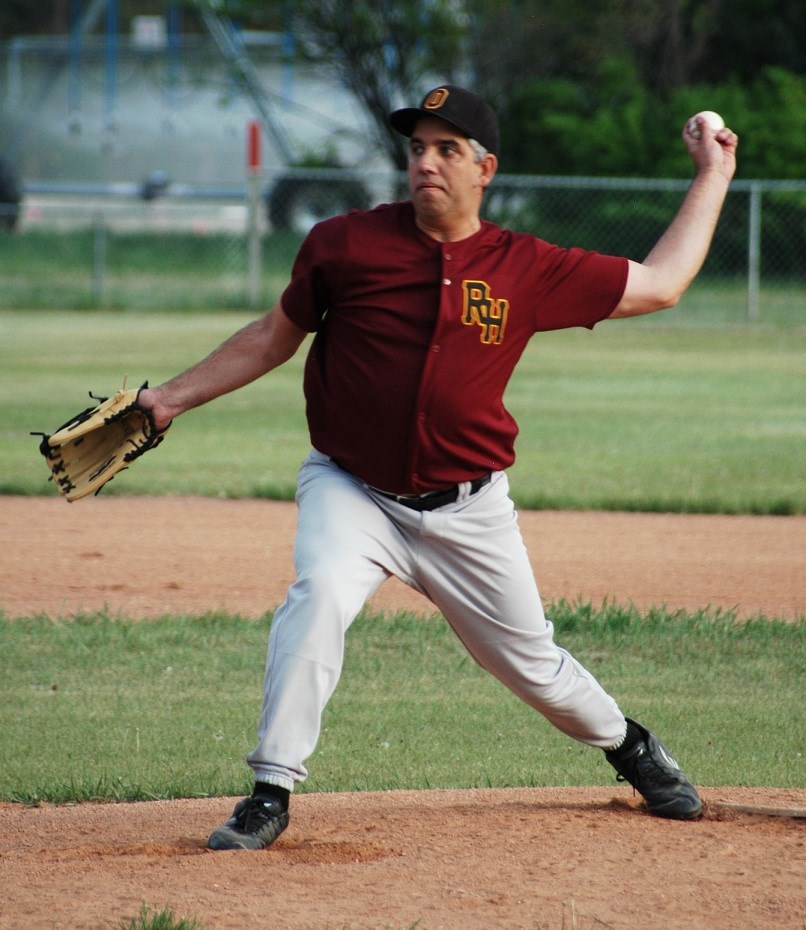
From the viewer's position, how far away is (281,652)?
3770 millimetres

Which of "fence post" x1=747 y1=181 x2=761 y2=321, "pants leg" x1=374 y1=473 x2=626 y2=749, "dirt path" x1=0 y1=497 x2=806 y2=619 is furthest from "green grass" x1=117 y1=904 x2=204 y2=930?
"fence post" x1=747 y1=181 x2=761 y2=321

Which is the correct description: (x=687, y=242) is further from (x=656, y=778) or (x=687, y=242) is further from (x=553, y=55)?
(x=553, y=55)

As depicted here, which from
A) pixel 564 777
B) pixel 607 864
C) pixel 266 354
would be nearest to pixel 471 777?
pixel 564 777

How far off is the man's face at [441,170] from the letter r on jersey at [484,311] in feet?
0.68

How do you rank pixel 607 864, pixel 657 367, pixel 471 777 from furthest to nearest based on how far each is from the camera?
pixel 657 367, pixel 471 777, pixel 607 864

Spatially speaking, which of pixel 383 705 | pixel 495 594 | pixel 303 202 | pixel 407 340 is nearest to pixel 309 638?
pixel 495 594

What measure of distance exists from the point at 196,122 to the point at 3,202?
8.42 m

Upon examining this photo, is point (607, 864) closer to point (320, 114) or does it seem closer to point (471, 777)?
point (471, 777)

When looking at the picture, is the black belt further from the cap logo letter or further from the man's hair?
the cap logo letter

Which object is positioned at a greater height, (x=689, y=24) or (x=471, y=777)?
(x=689, y=24)

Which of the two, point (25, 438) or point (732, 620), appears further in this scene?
point (25, 438)

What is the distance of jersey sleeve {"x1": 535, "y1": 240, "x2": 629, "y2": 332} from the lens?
409 cm

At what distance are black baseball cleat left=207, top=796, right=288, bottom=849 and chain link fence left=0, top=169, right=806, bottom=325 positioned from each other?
1950 cm

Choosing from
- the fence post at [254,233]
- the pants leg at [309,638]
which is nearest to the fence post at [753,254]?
the fence post at [254,233]
